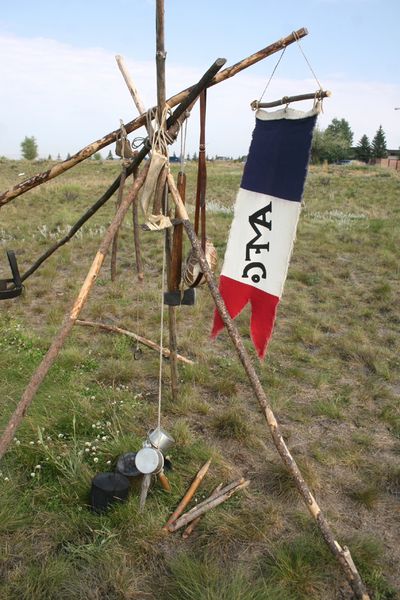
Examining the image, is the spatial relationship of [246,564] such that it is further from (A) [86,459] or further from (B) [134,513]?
(A) [86,459]

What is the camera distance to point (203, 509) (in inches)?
113

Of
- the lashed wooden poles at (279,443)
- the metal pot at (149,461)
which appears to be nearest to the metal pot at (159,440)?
the metal pot at (149,461)

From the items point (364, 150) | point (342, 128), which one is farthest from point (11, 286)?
point (342, 128)

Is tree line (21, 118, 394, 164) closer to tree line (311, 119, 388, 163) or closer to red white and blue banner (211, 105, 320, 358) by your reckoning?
tree line (311, 119, 388, 163)

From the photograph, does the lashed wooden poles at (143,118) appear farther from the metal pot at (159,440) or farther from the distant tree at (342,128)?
the distant tree at (342,128)

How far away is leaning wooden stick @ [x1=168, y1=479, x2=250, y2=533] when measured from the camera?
9.16 feet

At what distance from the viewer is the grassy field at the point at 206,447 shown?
2500mm

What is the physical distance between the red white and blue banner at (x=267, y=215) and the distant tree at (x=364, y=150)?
68.2 meters

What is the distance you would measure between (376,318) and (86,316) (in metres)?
3.96

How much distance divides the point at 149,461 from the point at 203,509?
0.44 meters

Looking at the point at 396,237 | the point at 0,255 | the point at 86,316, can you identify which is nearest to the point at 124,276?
the point at 86,316

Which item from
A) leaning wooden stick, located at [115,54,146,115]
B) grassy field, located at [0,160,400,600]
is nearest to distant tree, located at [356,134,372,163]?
grassy field, located at [0,160,400,600]

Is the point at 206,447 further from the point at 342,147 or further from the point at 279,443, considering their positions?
the point at 342,147

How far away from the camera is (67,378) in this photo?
14.5 feet
